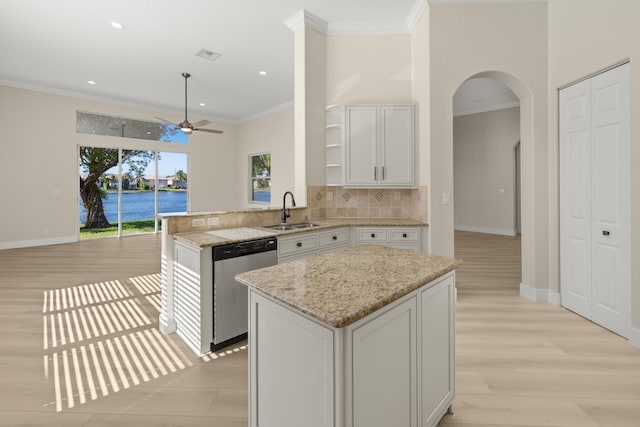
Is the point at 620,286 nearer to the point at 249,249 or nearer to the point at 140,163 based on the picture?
the point at 249,249

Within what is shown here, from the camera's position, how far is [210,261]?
7.75 ft

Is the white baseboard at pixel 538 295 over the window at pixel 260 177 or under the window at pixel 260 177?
under

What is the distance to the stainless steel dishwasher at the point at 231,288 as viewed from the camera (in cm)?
241

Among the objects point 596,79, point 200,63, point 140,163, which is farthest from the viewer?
point 140,163

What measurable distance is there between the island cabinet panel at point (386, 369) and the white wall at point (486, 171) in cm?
795

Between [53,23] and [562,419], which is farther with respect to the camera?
[53,23]

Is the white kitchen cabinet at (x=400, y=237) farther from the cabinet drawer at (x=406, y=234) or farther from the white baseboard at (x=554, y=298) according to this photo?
the white baseboard at (x=554, y=298)

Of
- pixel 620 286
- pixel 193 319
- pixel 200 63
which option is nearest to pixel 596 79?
pixel 620 286

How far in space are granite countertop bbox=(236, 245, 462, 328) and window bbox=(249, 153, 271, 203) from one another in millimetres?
7478

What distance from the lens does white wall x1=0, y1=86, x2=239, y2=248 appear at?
6.26 m

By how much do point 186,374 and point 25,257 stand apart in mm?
5479

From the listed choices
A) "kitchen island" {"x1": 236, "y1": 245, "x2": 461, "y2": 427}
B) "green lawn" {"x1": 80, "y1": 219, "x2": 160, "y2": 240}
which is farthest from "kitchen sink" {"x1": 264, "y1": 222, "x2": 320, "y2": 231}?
"green lawn" {"x1": 80, "y1": 219, "x2": 160, "y2": 240}

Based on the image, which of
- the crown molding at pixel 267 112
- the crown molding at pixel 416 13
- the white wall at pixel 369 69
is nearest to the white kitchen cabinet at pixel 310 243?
the white wall at pixel 369 69

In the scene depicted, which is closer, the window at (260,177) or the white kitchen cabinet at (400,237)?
the white kitchen cabinet at (400,237)
